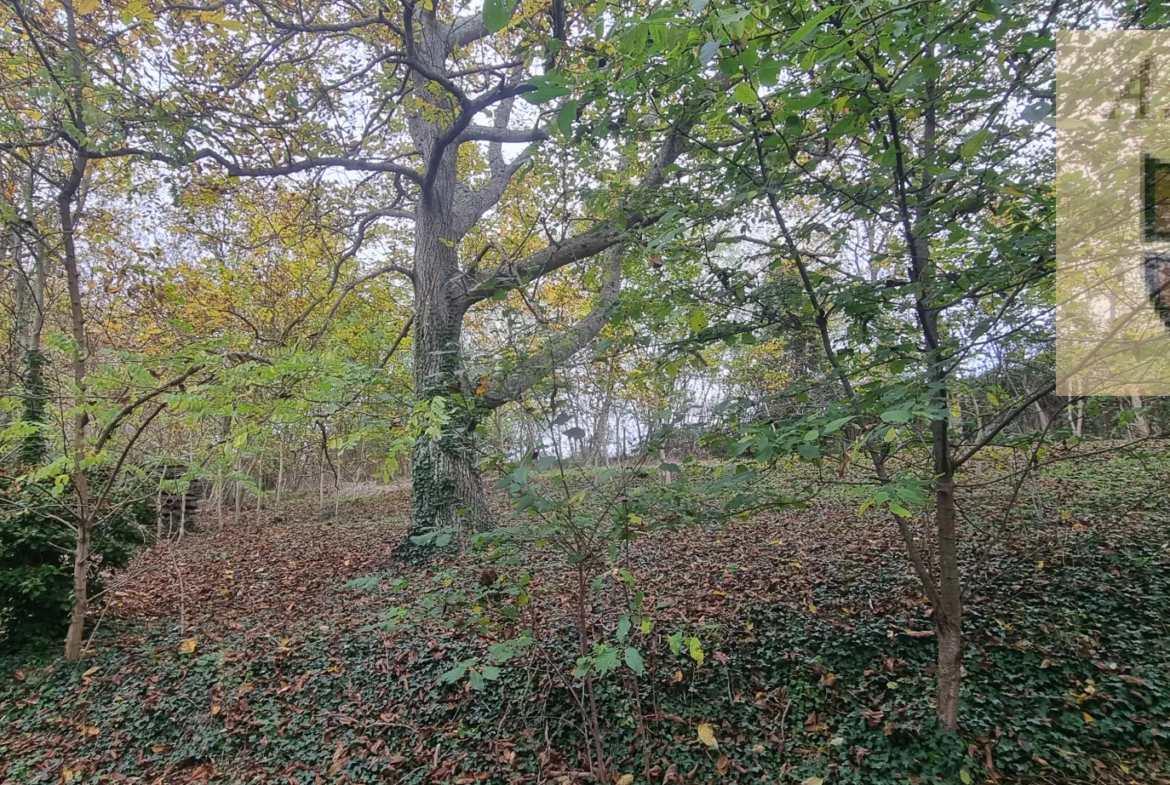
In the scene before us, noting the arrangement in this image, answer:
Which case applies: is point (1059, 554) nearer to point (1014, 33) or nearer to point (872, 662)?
point (872, 662)

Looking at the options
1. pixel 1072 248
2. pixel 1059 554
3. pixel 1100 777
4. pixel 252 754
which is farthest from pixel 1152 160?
pixel 252 754

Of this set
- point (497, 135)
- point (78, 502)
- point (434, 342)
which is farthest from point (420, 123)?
point (78, 502)

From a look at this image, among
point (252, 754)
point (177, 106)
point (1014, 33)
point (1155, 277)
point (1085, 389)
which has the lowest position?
point (252, 754)

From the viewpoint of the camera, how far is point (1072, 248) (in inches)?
60.7

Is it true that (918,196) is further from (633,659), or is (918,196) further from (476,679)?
(476,679)

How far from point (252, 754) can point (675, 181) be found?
3.91 meters

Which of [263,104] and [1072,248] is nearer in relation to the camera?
[1072,248]

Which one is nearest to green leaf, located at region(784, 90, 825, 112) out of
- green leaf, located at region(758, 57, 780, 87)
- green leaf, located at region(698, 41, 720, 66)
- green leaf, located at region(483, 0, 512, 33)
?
green leaf, located at region(758, 57, 780, 87)

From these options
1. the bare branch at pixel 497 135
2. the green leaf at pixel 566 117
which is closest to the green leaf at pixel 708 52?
the green leaf at pixel 566 117
